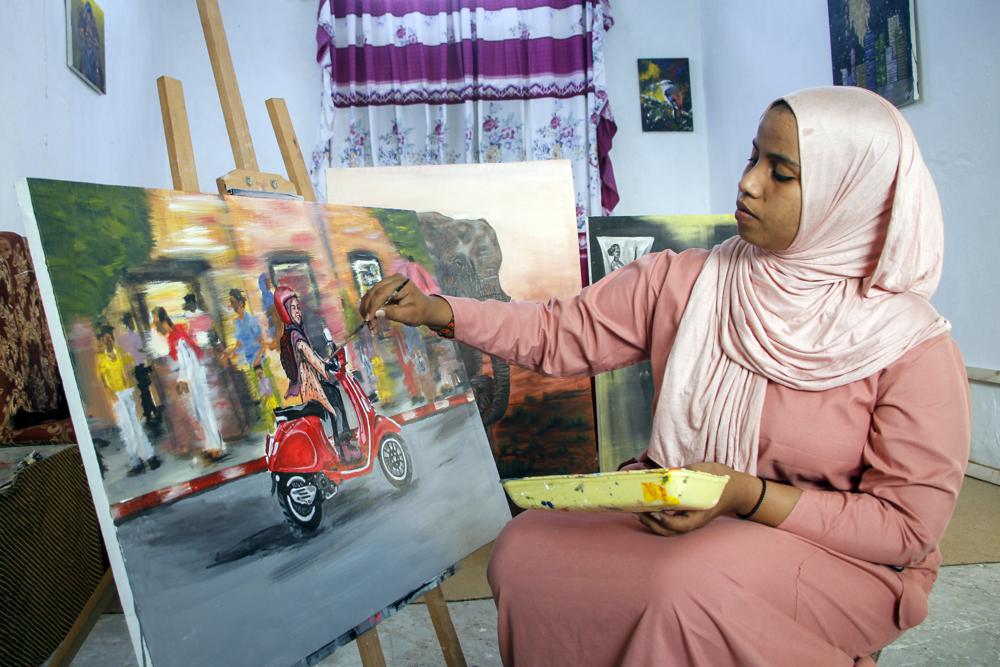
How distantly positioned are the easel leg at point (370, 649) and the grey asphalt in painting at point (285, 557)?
46 mm

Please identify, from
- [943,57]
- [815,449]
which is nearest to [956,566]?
[815,449]

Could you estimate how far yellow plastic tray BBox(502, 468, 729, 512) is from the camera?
36.0 inches

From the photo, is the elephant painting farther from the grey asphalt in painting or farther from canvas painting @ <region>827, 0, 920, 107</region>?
canvas painting @ <region>827, 0, 920, 107</region>

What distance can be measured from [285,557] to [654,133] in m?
4.08

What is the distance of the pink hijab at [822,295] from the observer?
3.53ft

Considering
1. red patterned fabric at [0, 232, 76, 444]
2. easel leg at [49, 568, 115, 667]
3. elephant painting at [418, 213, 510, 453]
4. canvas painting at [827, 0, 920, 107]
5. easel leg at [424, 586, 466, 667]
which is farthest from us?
canvas painting at [827, 0, 920, 107]

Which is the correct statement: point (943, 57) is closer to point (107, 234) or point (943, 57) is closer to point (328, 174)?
point (328, 174)

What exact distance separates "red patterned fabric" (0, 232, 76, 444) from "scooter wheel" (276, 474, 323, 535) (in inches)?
41.5

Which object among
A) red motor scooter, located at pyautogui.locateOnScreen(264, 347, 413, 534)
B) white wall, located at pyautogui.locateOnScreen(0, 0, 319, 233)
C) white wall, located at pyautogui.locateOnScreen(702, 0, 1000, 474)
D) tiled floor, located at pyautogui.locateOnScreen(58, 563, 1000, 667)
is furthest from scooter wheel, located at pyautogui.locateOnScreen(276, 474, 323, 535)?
white wall, located at pyautogui.locateOnScreen(702, 0, 1000, 474)

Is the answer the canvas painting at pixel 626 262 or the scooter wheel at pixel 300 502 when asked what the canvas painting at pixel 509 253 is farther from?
the scooter wheel at pixel 300 502

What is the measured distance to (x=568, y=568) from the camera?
108 centimetres

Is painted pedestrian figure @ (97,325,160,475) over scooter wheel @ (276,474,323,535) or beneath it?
over

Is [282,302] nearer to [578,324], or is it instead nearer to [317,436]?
[317,436]

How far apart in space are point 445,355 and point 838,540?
810 mm
